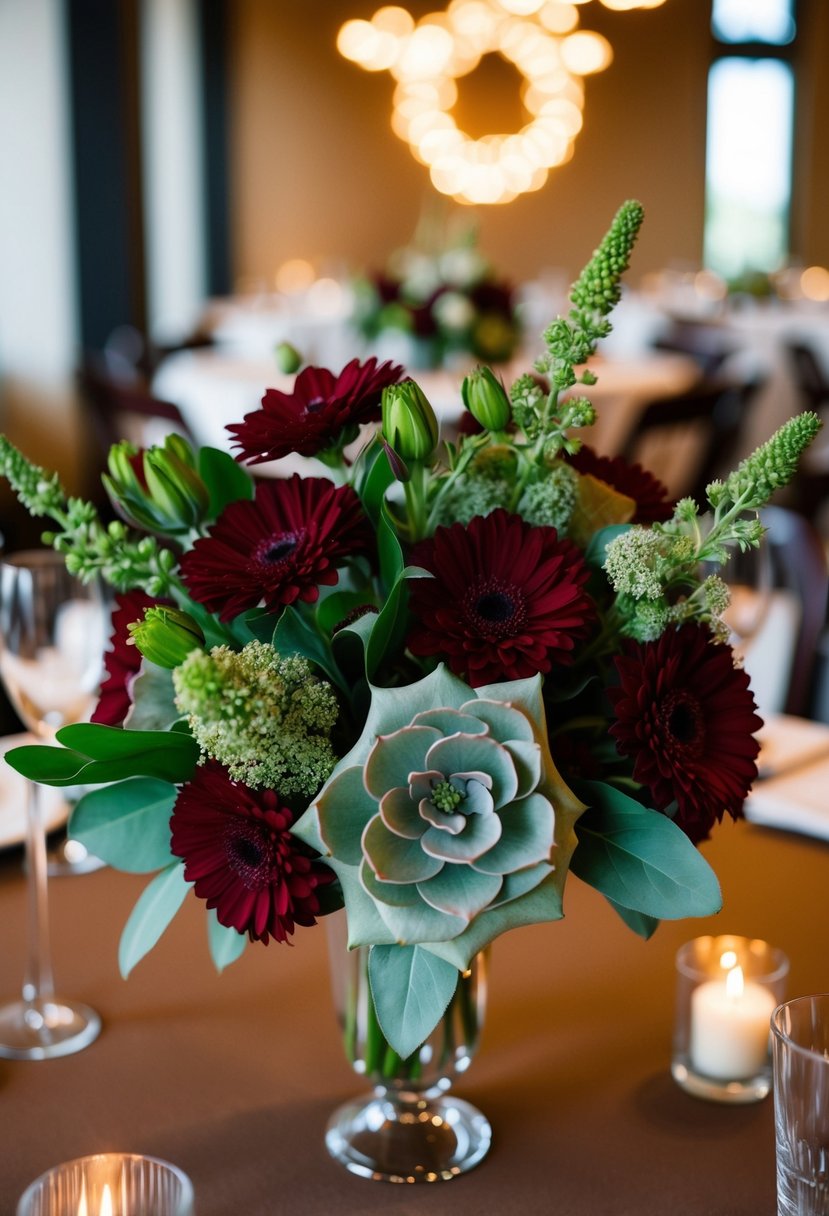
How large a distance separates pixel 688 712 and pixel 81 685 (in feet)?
1.68

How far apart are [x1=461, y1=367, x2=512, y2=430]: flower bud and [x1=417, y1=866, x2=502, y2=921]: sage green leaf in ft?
0.77

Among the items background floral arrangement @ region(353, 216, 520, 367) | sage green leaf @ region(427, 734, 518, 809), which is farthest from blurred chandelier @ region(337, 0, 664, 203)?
sage green leaf @ region(427, 734, 518, 809)

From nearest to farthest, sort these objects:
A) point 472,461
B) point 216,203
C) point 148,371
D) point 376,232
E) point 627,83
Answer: point 472,461, point 148,371, point 216,203, point 376,232, point 627,83

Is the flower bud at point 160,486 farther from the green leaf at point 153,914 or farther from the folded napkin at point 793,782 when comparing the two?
the folded napkin at point 793,782

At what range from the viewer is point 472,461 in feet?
2.36

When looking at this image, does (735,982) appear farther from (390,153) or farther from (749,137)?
(749,137)

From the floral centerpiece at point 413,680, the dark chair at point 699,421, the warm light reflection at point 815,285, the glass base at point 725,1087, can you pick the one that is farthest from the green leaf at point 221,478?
the warm light reflection at point 815,285

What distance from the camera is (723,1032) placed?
82cm

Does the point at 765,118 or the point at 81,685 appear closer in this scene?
the point at 81,685

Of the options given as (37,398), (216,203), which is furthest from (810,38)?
(37,398)

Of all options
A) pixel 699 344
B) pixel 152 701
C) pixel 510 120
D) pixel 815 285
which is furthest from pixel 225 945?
pixel 510 120

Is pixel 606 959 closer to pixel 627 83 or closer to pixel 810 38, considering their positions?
pixel 627 83

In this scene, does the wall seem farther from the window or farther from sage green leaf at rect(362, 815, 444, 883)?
sage green leaf at rect(362, 815, 444, 883)

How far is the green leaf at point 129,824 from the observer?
73 cm
